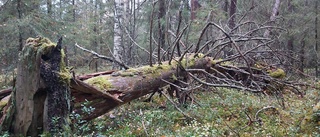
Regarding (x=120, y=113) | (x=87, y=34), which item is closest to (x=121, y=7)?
(x=120, y=113)

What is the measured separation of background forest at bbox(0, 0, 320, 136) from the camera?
475 cm

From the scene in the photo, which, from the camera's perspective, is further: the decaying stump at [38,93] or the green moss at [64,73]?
the green moss at [64,73]

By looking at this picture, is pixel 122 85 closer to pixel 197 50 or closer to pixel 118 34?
pixel 197 50

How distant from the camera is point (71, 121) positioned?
3.71 m

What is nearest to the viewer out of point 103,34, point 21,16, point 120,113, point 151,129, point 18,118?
point 18,118

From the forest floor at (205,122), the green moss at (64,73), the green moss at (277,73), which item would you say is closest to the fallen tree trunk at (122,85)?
the green moss at (64,73)

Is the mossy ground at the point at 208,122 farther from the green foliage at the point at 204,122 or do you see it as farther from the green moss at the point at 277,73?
the green moss at the point at 277,73

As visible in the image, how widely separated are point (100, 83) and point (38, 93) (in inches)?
49.6

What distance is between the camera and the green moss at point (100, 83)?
15.0 feet

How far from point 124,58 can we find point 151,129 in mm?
5284

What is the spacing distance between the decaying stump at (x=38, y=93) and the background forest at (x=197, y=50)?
0.50m

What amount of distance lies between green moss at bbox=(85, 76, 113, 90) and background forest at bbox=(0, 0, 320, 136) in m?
0.64

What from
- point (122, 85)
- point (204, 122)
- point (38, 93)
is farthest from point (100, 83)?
point (204, 122)

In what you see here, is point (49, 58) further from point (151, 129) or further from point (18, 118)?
point (151, 129)
